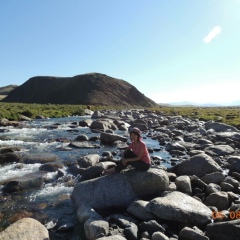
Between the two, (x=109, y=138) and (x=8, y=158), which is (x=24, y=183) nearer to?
(x=8, y=158)

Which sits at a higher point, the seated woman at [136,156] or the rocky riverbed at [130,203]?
the seated woman at [136,156]

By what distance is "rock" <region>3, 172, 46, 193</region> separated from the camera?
14406 millimetres

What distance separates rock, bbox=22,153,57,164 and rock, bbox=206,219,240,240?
528 inches

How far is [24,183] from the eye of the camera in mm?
14914

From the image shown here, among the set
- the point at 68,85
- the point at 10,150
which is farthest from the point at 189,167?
the point at 68,85

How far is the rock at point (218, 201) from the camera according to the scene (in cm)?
1188

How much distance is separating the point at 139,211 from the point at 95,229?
210 centimetres

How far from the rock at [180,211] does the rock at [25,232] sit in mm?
3964

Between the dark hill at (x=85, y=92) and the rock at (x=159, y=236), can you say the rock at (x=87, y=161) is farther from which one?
the dark hill at (x=85, y=92)

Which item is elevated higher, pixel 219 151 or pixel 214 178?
pixel 214 178

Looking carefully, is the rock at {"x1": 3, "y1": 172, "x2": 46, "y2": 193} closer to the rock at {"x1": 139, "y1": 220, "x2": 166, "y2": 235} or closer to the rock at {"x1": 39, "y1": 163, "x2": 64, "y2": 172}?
the rock at {"x1": 39, "y1": 163, "x2": 64, "y2": 172}

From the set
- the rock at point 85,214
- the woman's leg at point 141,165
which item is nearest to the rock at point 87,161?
the woman's leg at point 141,165

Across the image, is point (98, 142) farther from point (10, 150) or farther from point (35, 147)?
point (10, 150)

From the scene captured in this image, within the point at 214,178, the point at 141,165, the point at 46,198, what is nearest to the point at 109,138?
the point at 214,178
